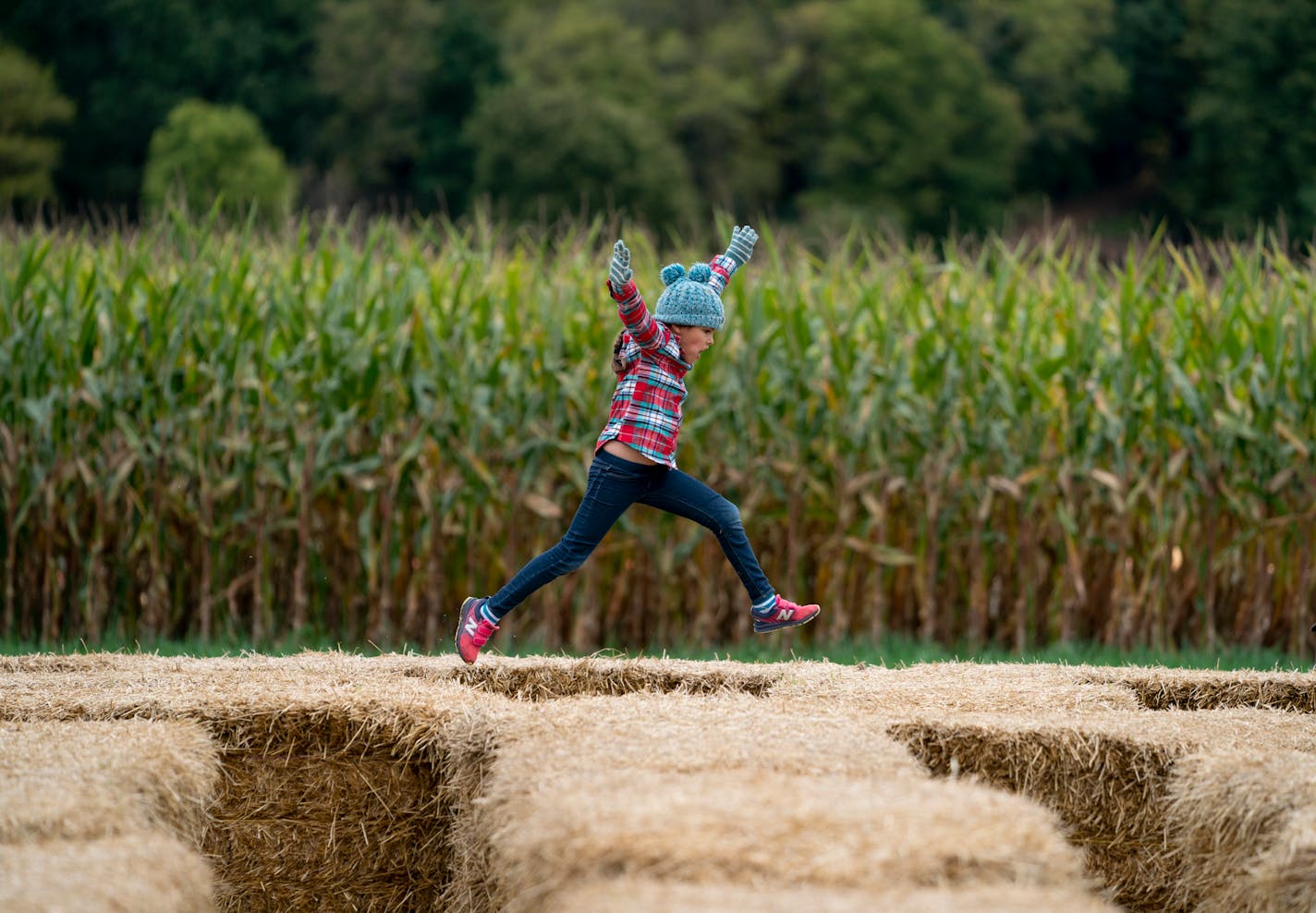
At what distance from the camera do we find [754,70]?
49.2 m

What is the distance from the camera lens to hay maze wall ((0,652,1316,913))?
9.97 ft

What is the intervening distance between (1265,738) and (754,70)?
4693 centimetres

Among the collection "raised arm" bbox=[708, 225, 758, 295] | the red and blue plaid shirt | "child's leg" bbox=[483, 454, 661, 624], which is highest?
"raised arm" bbox=[708, 225, 758, 295]

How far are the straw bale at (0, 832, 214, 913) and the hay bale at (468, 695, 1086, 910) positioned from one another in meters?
0.73

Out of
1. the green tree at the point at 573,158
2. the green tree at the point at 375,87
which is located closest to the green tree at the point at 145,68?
the green tree at the point at 375,87

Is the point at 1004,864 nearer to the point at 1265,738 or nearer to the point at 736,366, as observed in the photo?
the point at 1265,738

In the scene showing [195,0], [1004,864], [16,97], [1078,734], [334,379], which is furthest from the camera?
[195,0]

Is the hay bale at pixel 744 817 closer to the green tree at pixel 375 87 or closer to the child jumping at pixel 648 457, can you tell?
the child jumping at pixel 648 457

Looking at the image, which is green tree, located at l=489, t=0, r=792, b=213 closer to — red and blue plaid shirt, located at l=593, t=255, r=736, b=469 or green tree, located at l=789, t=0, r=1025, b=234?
green tree, located at l=789, t=0, r=1025, b=234

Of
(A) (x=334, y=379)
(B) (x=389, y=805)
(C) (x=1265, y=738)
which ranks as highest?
(A) (x=334, y=379)

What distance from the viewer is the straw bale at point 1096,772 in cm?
427

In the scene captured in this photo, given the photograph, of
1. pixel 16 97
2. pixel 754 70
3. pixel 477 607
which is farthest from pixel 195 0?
pixel 477 607

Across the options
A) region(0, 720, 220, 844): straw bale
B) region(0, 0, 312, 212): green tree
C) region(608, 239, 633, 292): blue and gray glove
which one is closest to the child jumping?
region(608, 239, 633, 292): blue and gray glove

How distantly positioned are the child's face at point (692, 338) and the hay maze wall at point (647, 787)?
121cm
